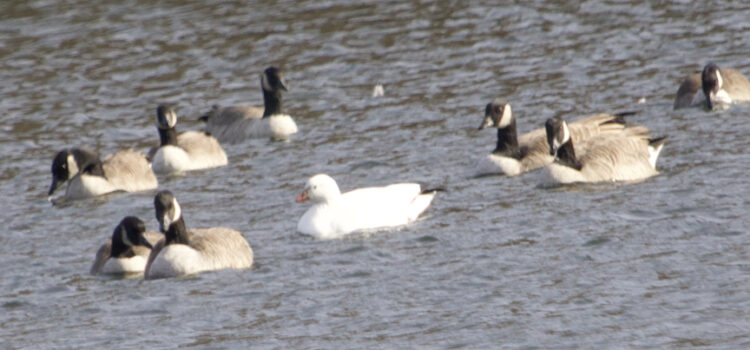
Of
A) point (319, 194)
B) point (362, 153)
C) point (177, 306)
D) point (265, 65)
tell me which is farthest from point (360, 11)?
point (177, 306)

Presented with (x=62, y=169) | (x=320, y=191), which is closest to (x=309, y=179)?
(x=320, y=191)

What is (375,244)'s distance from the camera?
16562 millimetres

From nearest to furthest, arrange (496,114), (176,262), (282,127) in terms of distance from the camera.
A: 1. (176,262)
2. (496,114)
3. (282,127)

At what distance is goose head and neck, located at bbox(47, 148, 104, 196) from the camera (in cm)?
2155

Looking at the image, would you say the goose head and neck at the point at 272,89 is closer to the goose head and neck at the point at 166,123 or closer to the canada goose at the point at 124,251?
the goose head and neck at the point at 166,123

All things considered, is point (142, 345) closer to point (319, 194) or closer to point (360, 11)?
point (319, 194)

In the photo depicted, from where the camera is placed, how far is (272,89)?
25.7 m

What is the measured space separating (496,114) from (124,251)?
6304mm

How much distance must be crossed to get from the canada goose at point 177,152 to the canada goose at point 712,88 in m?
7.58

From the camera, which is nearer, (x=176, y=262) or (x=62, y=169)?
(x=176, y=262)

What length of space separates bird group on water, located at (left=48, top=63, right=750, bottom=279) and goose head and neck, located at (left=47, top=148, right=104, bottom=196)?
0.6 inches

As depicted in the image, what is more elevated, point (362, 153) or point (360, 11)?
point (360, 11)

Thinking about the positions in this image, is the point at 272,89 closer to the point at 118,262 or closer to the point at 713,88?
the point at 713,88

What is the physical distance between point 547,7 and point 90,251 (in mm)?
16711
